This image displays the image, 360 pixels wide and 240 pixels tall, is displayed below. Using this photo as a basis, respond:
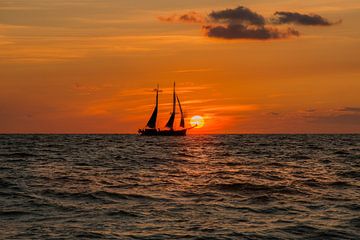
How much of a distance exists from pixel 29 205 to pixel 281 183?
Result: 16.3 meters

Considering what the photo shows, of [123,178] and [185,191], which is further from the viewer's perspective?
[123,178]

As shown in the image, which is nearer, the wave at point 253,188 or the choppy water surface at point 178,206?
the choppy water surface at point 178,206

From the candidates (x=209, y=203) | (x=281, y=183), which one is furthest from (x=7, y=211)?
(x=281, y=183)

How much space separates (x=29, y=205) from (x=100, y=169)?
20581 millimetres

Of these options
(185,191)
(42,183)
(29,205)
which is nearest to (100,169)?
(42,183)

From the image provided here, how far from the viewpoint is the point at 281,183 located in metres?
33.3

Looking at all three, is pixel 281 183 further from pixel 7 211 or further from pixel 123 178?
pixel 7 211

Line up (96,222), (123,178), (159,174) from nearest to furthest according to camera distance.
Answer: (96,222) → (123,178) → (159,174)

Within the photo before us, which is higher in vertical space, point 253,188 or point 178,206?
point 178,206

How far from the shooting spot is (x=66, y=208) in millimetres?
22609

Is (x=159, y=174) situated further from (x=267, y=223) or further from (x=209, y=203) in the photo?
(x=267, y=223)

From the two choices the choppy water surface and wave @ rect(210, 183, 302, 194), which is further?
wave @ rect(210, 183, 302, 194)

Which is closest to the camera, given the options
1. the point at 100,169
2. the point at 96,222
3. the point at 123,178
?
the point at 96,222

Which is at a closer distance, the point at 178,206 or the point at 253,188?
the point at 178,206
